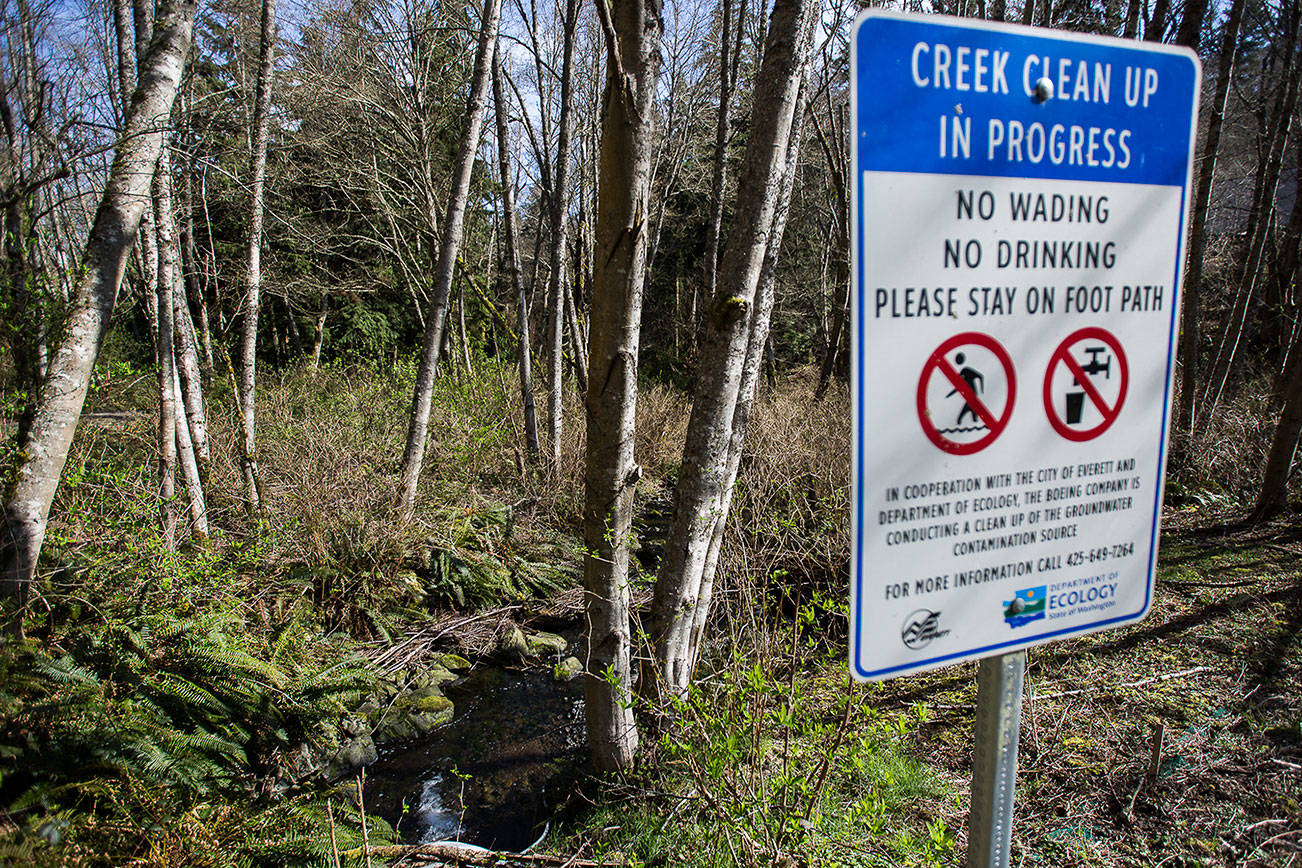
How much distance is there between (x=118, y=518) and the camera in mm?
5043

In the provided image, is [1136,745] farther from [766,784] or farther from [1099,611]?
[1099,611]

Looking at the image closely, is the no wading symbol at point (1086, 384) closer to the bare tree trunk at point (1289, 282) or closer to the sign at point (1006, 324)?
the sign at point (1006, 324)

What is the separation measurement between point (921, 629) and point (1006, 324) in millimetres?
469

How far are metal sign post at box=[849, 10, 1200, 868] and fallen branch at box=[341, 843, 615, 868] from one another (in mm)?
2518

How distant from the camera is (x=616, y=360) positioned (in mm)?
3029

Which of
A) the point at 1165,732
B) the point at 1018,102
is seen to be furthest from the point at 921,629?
the point at 1165,732

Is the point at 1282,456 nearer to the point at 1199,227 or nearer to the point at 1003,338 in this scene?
the point at 1199,227

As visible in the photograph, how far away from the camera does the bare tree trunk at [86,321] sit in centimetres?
376

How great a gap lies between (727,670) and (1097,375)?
2067 millimetres

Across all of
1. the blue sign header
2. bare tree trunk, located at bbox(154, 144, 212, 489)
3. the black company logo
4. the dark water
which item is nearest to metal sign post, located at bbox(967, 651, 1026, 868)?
the black company logo

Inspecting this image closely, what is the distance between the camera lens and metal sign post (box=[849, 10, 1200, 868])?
0.97 metres

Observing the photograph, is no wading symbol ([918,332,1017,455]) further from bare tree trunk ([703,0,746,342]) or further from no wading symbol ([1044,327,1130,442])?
bare tree trunk ([703,0,746,342])

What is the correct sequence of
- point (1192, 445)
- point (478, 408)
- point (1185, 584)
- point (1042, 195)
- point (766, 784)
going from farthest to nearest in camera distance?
1. point (478, 408)
2. point (1192, 445)
3. point (1185, 584)
4. point (766, 784)
5. point (1042, 195)

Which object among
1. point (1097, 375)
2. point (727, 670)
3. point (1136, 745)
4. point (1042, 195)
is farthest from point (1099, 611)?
point (1136, 745)
